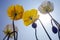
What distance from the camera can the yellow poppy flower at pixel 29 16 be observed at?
1556 millimetres

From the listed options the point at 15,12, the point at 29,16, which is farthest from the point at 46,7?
the point at 15,12

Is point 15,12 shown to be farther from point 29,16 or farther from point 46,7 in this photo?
point 46,7

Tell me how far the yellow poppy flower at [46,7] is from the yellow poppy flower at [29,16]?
0.26 feet

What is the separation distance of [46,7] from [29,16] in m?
0.23

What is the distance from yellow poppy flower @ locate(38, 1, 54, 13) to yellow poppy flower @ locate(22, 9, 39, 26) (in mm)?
81

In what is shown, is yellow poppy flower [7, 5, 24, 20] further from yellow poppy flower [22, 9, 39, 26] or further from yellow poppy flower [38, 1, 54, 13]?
yellow poppy flower [38, 1, 54, 13]

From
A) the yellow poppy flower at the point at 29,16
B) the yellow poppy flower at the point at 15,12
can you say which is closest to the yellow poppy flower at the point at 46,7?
the yellow poppy flower at the point at 29,16

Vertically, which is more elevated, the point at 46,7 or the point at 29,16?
the point at 46,7

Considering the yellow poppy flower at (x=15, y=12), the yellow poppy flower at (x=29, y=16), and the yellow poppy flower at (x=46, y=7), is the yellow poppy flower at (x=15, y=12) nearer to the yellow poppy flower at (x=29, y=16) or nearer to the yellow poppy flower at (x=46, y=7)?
the yellow poppy flower at (x=29, y=16)

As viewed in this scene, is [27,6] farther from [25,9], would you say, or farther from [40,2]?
[40,2]

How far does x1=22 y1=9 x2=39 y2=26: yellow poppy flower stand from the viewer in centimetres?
156

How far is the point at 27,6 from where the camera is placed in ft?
5.24

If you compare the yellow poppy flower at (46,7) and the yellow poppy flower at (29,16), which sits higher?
the yellow poppy flower at (46,7)

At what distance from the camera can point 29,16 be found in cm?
156
